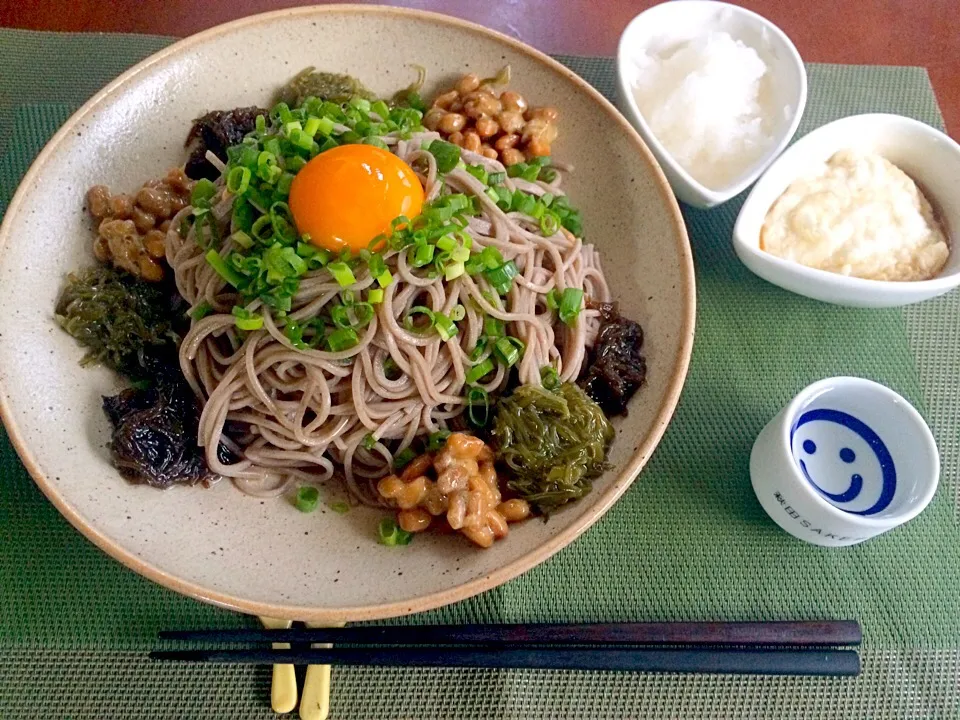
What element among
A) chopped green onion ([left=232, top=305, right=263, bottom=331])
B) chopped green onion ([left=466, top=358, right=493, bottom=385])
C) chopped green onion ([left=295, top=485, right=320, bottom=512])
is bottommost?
chopped green onion ([left=295, top=485, right=320, bottom=512])

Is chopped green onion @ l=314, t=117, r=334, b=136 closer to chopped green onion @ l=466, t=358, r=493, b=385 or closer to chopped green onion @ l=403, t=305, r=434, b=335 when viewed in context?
chopped green onion @ l=403, t=305, r=434, b=335

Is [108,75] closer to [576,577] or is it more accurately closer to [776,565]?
[576,577]

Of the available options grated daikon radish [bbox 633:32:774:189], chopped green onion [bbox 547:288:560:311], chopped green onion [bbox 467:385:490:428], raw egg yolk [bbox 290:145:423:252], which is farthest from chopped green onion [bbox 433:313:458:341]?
grated daikon radish [bbox 633:32:774:189]

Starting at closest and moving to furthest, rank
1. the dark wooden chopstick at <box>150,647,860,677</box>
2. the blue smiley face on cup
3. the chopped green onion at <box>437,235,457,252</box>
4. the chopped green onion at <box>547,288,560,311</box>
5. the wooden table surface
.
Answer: the dark wooden chopstick at <box>150,647,860,677</box>
the chopped green onion at <box>437,235,457,252</box>
the blue smiley face on cup
the chopped green onion at <box>547,288,560,311</box>
the wooden table surface

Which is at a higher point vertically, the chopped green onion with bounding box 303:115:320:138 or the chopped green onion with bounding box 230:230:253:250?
the chopped green onion with bounding box 303:115:320:138

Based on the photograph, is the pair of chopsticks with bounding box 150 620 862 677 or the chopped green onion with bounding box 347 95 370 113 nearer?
the pair of chopsticks with bounding box 150 620 862 677

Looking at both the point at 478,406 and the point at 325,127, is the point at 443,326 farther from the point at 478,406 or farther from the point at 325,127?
the point at 325,127

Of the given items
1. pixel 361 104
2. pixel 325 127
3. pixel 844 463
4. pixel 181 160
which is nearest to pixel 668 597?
pixel 844 463

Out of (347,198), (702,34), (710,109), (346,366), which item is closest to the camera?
(347,198)

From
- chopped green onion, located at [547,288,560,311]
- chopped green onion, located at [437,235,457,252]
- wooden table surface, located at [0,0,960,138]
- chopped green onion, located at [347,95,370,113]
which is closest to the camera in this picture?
chopped green onion, located at [437,235,457,252]
